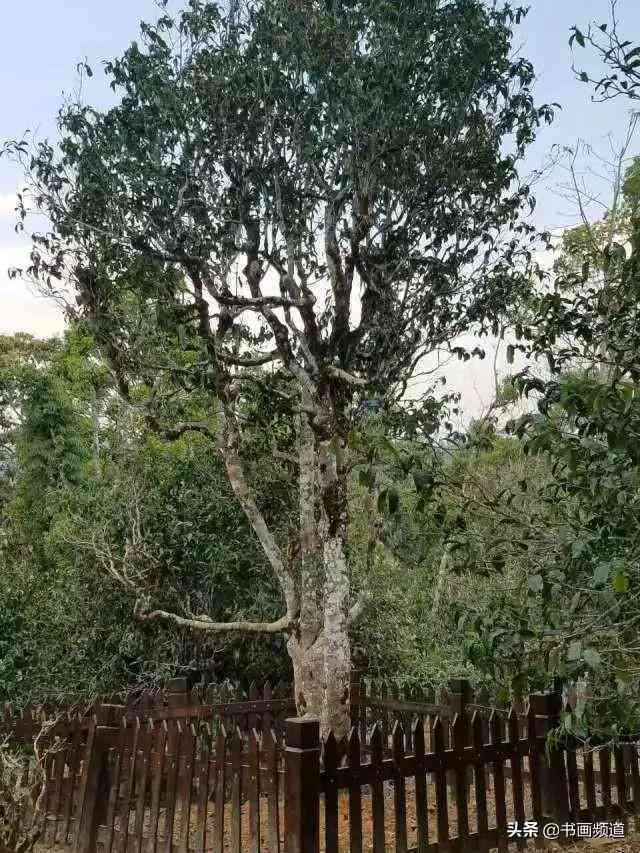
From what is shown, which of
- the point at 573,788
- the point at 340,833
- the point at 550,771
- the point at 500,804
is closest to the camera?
the point at 500,804

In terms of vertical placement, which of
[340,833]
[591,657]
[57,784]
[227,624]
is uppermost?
[227,624]

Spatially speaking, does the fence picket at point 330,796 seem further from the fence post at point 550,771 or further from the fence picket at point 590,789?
the fence picket at point 590,789

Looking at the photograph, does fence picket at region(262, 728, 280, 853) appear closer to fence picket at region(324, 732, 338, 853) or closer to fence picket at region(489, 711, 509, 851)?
fence picket at region(324, 732, 338, 853)

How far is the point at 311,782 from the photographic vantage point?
447 centimetres

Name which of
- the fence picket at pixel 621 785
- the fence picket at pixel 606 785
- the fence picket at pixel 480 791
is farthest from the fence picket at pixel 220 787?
the fence picket at pixel 621 785

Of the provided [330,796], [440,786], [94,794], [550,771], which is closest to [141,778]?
[94,794]

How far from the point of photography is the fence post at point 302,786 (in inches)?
174

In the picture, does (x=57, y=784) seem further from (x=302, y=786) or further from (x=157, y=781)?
(x=302, y=786)

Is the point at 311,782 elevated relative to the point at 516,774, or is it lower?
elevated

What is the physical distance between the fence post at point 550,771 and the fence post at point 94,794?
331 centimetres

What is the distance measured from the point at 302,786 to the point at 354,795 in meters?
0.44

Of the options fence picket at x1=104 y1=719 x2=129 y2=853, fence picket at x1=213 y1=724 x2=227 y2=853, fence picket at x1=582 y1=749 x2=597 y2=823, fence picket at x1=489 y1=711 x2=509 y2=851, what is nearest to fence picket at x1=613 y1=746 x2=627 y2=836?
fence picket at x1=582 y1=749 x2=597 y2=823

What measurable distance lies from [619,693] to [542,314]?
2.48 meters

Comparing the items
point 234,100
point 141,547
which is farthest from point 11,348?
point 234,100
